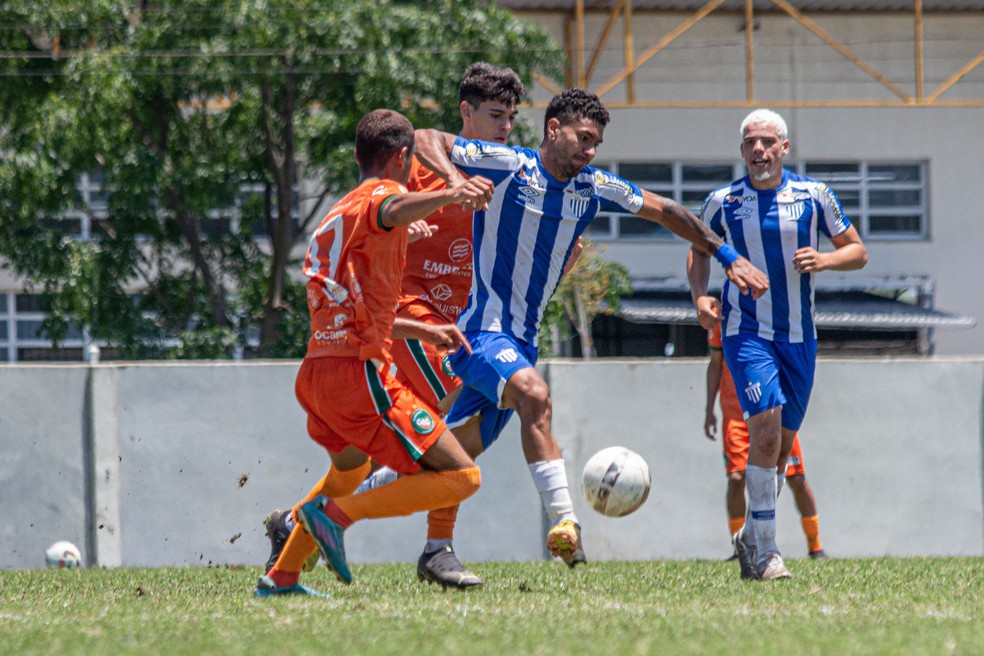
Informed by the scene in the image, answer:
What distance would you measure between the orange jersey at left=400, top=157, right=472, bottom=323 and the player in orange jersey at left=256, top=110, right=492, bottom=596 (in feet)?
4.14

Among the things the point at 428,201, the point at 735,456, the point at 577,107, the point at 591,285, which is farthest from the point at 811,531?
the point at 591,285

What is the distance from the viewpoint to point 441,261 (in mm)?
6777

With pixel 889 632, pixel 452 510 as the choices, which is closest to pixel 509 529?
pixel 452 510

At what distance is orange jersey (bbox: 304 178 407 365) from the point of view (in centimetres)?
523

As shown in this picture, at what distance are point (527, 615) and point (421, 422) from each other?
916 millimetres

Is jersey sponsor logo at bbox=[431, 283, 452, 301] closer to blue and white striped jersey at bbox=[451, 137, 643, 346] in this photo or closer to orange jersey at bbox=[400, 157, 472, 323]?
orange jersey at bbox=[400, 157, 472, 323]

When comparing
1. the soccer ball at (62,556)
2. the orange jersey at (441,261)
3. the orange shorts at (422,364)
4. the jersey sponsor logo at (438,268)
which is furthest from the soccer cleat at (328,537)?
the soccer ball at (62,556)


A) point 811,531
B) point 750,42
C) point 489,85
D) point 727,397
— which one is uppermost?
point 750,42

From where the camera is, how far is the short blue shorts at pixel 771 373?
6.50 metres

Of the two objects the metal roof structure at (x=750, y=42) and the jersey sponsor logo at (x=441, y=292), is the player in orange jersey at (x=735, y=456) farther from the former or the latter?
the metal roof structure at (x=750, y=42)

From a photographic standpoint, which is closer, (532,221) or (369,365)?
(369,365)

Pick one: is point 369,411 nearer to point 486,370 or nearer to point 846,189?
point 486,370

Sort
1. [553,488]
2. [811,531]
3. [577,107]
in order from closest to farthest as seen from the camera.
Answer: [553,488], [577,107], [811,531]

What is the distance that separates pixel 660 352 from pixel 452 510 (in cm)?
2153
